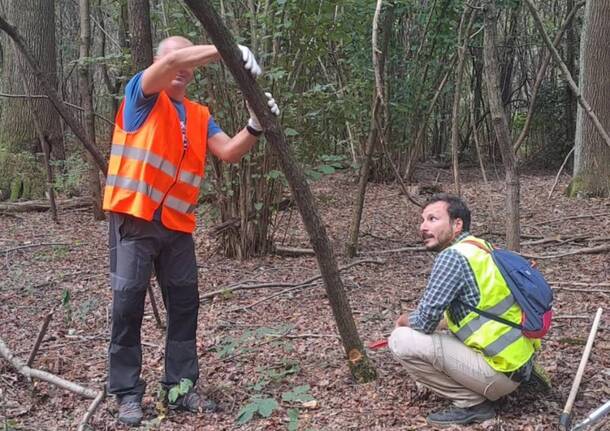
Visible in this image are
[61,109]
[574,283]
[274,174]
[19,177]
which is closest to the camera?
[61,109]

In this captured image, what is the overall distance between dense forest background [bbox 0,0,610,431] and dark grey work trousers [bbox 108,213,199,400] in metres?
0.24

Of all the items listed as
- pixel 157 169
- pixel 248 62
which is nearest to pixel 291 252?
pixel 157 169

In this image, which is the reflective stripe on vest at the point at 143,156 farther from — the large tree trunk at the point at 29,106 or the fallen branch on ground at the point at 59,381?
the large tree trunk at the point at 29,106

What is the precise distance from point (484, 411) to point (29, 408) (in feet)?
7.61

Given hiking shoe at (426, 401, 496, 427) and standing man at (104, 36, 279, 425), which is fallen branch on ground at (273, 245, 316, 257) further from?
hiking shoe at (426, 401, 496, 427)

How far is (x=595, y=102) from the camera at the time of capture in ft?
29.2

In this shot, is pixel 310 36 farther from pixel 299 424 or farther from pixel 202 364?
pixel 299 424

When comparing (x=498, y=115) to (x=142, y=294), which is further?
(x=498, y=115)

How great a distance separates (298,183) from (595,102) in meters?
7.32

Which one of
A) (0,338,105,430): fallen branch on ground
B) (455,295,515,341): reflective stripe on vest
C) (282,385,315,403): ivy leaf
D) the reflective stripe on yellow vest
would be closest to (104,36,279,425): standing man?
(0,338,105,430): fallen branch on ground

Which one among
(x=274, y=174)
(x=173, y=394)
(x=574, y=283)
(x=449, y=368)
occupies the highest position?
(x=274, y=174)

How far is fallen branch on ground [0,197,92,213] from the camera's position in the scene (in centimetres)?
873

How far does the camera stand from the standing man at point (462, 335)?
2.82 metres

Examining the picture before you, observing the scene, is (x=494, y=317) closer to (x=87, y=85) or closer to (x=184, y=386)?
(x=184, y=386)
